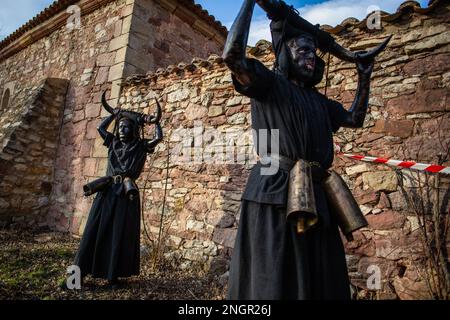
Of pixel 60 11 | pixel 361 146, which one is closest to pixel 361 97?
pixel 361 146

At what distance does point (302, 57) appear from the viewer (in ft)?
5.11

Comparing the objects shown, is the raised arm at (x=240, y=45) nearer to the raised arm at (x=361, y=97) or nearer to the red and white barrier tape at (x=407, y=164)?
the raised arm at (x=361, y=97)

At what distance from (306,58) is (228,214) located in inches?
112

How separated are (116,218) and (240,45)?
2.50 meters

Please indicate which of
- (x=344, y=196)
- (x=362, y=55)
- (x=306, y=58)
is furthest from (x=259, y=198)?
(x=362, y=55)

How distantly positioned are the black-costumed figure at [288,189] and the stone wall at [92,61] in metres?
4.68

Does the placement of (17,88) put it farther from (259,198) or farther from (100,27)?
(259,198)

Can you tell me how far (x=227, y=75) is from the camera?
456cm

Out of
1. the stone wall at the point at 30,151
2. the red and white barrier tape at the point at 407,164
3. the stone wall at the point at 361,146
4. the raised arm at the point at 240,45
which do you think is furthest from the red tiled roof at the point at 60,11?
the raised arm at the point at 240,45

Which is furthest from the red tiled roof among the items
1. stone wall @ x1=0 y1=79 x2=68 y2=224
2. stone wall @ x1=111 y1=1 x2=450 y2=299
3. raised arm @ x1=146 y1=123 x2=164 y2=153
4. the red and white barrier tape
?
the red and white barrier tape

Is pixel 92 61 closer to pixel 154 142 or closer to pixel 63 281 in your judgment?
pixel 154 142

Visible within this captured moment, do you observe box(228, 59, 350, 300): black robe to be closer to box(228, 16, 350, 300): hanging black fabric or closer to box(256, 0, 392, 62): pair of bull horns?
box(228, 16, 350, 300): hanging black fabric

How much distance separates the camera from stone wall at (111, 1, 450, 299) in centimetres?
306

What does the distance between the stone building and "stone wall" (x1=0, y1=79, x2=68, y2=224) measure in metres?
0.02
